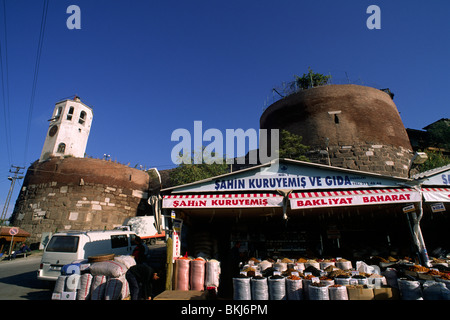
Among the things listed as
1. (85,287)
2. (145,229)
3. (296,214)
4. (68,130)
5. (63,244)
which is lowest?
(85,287)

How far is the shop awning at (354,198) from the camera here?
28.4ft

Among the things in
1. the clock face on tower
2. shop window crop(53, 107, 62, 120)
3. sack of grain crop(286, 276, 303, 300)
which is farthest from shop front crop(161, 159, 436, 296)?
shop window crop(53, 107, 62, 120)

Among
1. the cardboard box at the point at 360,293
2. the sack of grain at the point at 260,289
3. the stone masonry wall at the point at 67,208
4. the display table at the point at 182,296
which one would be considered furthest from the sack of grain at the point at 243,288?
the stone masonry wall at the point at 67,208

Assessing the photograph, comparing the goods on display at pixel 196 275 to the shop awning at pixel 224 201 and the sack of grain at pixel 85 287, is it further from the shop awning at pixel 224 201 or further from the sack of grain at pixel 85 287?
the sack of grain at pixel 85 287

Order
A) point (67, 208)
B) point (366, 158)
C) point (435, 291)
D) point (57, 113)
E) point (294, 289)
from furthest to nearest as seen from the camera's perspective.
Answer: point (57, 113) < point (67, 208) < point (366, 158) < point (294, 289) < point (435, 291)

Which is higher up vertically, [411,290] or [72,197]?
[72,197]

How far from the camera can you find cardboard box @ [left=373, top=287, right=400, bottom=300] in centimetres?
582

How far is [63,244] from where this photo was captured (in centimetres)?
888

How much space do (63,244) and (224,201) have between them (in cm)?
647

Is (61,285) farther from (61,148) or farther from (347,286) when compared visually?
(61,148)

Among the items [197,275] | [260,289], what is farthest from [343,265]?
[197,275]
